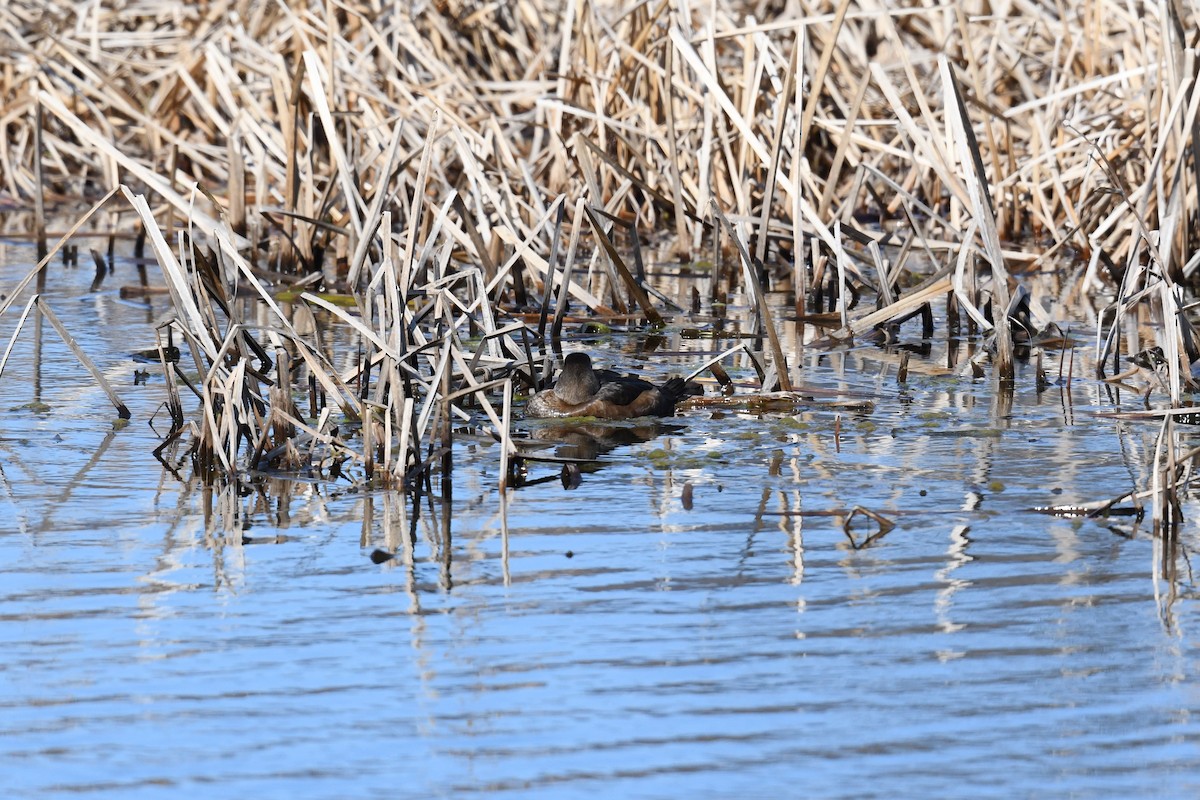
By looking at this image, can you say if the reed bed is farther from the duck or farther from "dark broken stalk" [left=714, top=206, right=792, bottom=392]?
the duck

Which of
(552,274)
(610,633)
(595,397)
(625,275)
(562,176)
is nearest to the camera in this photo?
(610,633)

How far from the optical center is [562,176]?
12.0 m

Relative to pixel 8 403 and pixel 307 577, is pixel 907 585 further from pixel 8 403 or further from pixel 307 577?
pixel 8 403

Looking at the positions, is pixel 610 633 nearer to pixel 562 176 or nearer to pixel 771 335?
pixel 771 335

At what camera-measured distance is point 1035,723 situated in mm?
3436

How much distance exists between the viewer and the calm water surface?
3.26 m

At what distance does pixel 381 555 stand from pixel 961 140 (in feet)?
12.3

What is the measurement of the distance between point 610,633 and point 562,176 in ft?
27.1

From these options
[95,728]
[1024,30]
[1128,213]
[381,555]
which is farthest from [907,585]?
[1024,30]

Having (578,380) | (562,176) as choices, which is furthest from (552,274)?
(562,176)

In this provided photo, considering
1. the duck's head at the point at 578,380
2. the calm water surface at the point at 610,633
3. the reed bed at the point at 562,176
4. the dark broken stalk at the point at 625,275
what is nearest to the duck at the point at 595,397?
the duck's head at the point at 578,380

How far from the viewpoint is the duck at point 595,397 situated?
6.73 metres

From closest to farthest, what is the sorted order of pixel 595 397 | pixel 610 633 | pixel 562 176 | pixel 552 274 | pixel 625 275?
pixel 610 633, pixel 595 397, pixel 552 274, pixel 625 275, pixel 562 176

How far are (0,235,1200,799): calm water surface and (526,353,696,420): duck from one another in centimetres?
69
